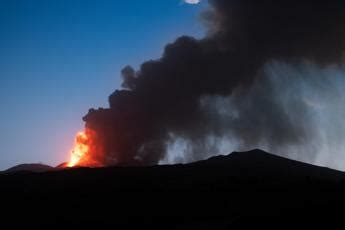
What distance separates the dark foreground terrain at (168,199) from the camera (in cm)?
4628

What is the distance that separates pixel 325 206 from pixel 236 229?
29.8ft

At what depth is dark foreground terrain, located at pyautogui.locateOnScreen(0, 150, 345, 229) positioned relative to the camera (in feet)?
152

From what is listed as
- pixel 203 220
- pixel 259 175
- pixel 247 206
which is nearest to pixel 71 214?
pixel 203 220

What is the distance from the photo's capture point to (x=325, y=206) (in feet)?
138

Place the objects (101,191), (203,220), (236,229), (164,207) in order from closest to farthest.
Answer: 1. (236,229)
2. (203,220)
3. (164,207)
4. (101,191)

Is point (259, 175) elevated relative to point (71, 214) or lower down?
elevated

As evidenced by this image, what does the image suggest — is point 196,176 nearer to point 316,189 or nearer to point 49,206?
point 316,189

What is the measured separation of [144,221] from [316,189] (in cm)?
2667

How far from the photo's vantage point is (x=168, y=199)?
6309cm

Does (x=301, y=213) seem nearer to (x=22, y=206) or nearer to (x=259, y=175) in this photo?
(x=22, y=206)

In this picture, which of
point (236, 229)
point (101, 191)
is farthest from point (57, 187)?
point (236, 229)

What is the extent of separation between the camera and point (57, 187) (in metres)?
69.6

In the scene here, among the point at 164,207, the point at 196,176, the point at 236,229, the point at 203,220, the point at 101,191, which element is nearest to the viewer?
the point at 236,229

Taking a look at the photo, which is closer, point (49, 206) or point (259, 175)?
point (49, 206)
